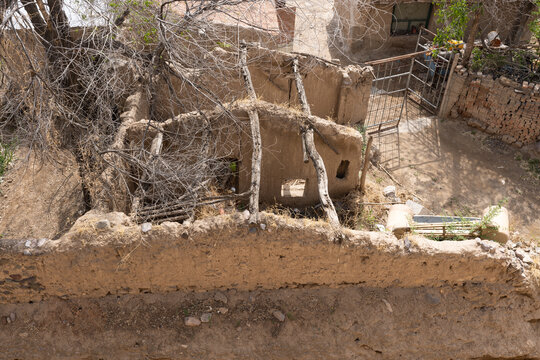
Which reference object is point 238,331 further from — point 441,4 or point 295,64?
point 441,4

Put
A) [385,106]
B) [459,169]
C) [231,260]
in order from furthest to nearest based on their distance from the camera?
[385,106] < [459,169] < [231,260]

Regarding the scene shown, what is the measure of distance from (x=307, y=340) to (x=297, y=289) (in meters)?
0.67

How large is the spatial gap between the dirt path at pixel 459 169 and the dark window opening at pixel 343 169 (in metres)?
1.97

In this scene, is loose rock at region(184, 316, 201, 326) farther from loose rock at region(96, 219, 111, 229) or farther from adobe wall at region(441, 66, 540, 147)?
adobe wall at region(441, 66, 540, 147)

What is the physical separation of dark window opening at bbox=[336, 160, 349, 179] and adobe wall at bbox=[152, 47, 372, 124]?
4.39 ft

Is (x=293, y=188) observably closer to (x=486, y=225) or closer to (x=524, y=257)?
(x=486, y=225)

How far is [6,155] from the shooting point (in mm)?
9180

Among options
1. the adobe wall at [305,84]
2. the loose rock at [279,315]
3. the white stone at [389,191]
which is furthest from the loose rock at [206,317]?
the white stone at [389,191]

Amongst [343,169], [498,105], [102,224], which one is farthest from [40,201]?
[498,105]

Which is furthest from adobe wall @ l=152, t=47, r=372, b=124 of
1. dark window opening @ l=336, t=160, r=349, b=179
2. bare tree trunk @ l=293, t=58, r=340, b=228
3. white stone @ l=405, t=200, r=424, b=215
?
white stone @ l=405, t=200, r=424, b=215

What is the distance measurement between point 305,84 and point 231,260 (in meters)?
5.41

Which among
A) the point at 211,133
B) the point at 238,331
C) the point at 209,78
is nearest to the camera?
the point at 238,331

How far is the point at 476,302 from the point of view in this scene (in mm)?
6445

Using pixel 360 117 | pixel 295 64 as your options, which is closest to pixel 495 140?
pixel 360 117
